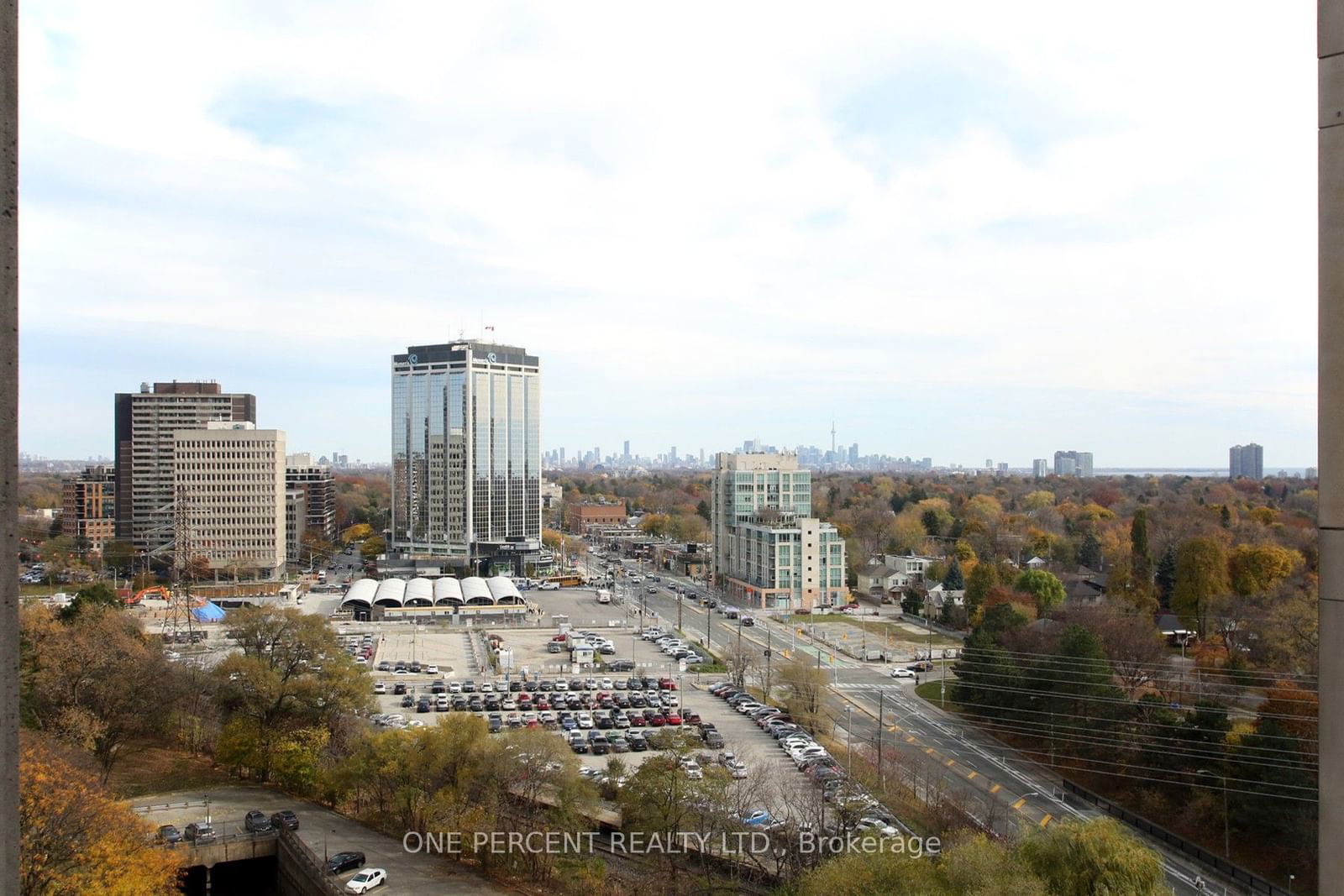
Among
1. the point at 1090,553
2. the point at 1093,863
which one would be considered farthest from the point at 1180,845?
the point at 1090,553

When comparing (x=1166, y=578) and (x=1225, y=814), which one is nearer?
(x=1225, y=814)

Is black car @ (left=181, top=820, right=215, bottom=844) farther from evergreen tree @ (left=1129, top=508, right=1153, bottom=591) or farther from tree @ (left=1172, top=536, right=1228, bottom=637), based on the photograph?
evergreen tree @ (left=1129, top=508, right=1153, bottom=591)

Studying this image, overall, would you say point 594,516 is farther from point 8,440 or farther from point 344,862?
point 8,440

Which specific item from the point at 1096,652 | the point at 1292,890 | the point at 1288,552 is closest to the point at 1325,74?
the point at 1292,890

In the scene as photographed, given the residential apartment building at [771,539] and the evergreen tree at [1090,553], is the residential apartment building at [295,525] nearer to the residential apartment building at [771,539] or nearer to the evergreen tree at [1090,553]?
the residential apartment building at [771,539]

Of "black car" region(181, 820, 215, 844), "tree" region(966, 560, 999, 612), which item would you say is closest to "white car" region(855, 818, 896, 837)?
"black car" region(181, 820, 215, 844)

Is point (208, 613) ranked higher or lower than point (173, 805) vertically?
higher

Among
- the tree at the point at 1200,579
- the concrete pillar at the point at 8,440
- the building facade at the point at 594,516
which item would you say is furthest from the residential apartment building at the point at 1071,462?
the concrete pillar at the point at 8,440

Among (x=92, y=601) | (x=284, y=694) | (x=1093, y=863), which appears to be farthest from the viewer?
(x=92, y=601)
